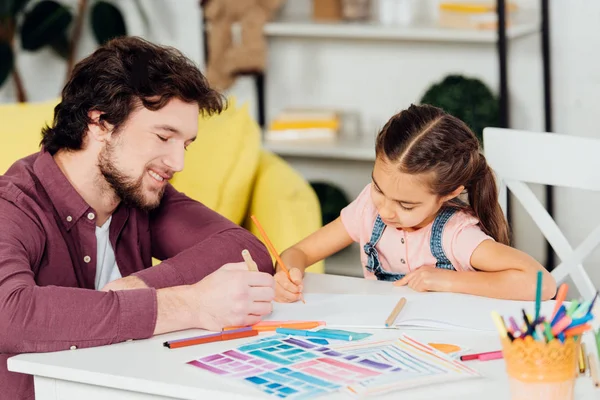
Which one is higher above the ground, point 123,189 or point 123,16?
point 123,16

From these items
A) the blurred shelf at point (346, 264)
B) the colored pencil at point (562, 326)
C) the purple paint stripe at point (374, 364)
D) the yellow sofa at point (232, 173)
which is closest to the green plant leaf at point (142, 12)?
the blurred shelf at point (346, 264)

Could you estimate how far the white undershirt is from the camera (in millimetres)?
1783

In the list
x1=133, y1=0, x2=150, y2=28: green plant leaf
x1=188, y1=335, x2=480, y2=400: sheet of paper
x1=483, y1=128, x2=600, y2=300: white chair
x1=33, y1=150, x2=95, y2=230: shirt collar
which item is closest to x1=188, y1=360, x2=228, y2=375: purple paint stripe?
x1=188, y1=335, x2=480, y2=400: sheet of paper

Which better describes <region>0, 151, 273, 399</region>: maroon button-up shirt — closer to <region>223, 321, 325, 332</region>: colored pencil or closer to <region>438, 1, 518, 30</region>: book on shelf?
<region>223, 321, 325, 332</region>: colored pencil

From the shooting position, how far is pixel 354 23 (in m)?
3.48

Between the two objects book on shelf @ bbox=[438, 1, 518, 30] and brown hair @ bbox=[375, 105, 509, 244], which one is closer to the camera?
brown hair @ bbox=[375, 105, 509, 244]

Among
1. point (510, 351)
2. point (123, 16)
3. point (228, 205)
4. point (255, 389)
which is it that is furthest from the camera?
point (123, 16)

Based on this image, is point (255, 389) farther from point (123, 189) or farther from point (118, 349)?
point (123, 189)

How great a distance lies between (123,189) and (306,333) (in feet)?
1.63

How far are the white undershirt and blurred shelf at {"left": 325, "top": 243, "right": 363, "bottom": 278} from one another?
6.15 feet

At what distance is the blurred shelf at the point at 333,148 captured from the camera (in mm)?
3365

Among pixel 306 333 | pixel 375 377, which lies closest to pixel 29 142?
pixel 306 333

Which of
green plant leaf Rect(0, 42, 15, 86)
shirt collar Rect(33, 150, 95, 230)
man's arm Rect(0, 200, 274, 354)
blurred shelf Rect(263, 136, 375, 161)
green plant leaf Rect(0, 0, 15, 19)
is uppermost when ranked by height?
green plant leaf Rect(0, 0, 15, 19)

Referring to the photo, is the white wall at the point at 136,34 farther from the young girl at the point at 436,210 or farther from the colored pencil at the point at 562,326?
the colored pencil at the point at 562,326
